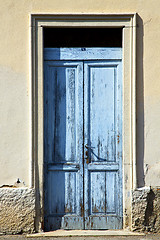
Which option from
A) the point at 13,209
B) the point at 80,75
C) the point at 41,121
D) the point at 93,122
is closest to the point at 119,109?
the point at 93,122

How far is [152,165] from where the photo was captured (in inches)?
204

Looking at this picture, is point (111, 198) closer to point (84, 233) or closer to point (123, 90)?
point (84, 233)

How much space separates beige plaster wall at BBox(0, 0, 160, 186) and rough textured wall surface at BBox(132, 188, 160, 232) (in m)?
0.26

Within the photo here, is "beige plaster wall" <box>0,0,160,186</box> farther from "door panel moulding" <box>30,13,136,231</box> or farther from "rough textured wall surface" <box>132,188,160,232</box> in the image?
"rough textured wall surface" <box>132,188,160,232</box>

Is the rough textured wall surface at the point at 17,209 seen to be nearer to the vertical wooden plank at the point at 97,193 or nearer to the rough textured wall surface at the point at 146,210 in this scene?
the vertical wooden plank at the point at 97,193

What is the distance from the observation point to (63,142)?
5.34m

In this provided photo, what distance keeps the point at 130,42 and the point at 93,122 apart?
1.24 metres

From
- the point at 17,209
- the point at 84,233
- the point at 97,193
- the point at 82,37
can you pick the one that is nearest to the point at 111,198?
the point at 97,193

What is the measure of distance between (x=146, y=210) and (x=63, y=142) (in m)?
1.51

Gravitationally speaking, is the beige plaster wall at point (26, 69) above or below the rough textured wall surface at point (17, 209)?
above

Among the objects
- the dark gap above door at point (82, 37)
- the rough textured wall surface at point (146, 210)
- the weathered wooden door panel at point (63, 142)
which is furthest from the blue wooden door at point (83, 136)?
the rough textured wall surface at point (146, 210)

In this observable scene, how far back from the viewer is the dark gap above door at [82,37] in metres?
5.37

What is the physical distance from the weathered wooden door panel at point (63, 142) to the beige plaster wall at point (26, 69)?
34 centimetres

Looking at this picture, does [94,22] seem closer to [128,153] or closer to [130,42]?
[130,42]
